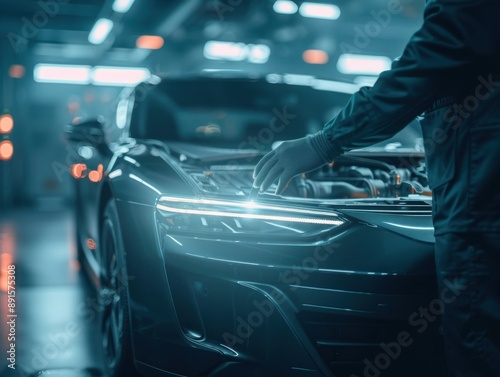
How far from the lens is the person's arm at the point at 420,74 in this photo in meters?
1.29

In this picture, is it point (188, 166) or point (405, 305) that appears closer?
point (405, 305)

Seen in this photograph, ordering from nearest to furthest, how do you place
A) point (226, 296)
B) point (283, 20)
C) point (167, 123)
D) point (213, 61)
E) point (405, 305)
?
1. point (405, 305)
2. point (226, 296)
3. point (167, 123)
4. point (283, 20)
5. point (213, 61)

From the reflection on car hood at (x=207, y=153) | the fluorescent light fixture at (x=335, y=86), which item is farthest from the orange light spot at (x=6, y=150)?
the reflection on car hood at (x=207, y=153)

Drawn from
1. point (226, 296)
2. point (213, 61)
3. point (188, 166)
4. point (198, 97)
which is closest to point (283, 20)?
point (213, 61)

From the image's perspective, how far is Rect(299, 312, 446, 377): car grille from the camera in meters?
1.78

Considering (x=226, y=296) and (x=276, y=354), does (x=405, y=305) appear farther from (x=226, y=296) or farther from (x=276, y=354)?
(x=226, y=296)

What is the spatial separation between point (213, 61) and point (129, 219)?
45.4ft

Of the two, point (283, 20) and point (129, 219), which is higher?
point (283, 20)

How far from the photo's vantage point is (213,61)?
15773 millimetres

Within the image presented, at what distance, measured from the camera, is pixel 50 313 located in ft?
11.7

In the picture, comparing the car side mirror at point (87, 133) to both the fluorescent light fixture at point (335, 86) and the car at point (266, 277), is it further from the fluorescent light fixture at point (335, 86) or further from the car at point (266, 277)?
the fluorescent light fixture at point (335, 86)

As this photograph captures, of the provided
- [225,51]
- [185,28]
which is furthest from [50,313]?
[225,51]

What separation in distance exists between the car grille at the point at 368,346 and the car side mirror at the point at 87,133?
1.84 metres

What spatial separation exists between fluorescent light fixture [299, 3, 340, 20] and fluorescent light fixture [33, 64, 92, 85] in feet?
19.9
